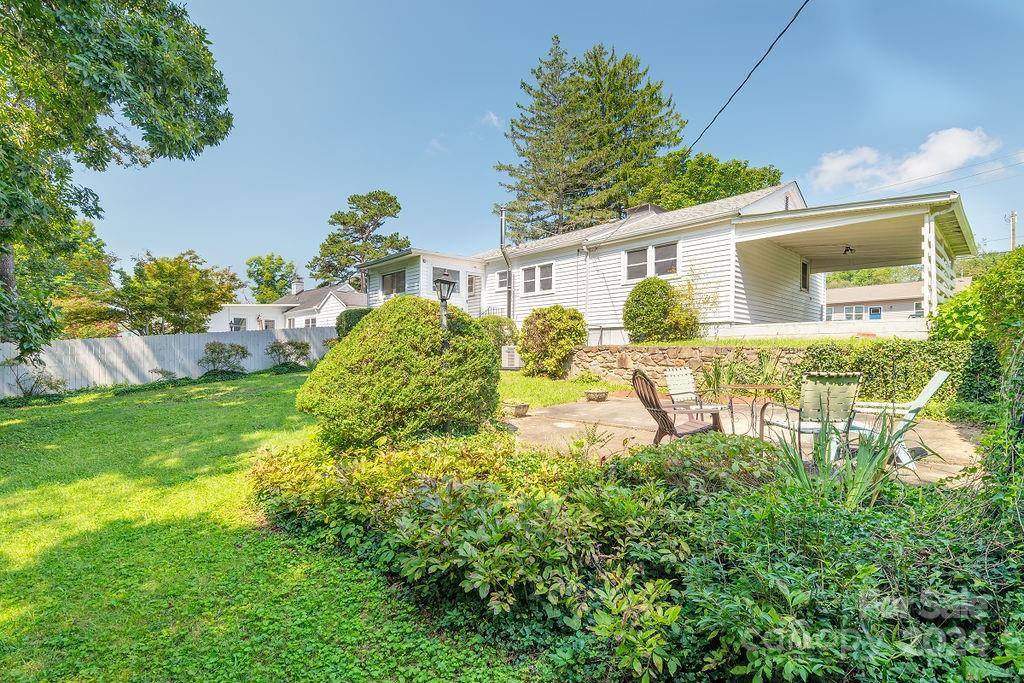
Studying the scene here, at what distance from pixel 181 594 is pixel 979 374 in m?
10.2

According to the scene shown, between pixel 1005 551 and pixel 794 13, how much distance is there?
723 centimetres

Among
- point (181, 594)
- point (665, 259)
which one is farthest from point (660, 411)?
point (665, 259)

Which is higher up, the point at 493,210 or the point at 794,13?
the point at 493,210

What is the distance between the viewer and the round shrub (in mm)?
4480

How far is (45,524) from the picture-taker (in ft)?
11.8

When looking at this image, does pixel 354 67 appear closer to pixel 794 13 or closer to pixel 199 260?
pixel 794 13

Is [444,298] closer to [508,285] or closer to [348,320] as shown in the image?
[348,320]

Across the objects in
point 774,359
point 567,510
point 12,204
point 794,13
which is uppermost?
point 794,13

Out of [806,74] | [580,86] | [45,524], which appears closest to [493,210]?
[580,86]

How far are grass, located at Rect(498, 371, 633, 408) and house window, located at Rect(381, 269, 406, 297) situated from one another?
27.9 ft

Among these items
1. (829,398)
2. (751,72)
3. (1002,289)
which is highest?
(751,72)

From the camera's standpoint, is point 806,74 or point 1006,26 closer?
point 1006,26

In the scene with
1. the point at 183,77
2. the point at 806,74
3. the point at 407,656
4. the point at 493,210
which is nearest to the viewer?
the point at 407,656

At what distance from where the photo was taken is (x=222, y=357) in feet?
47.8
